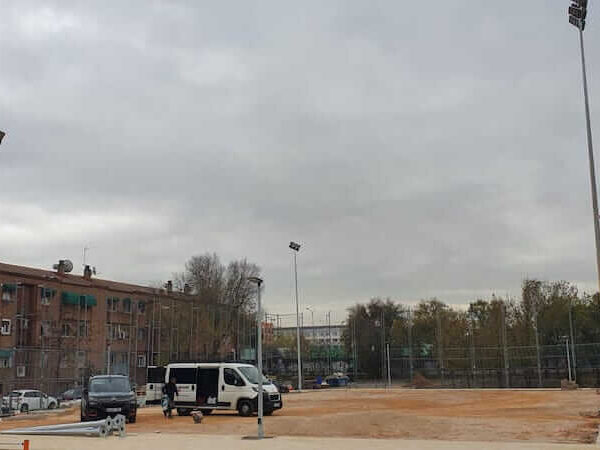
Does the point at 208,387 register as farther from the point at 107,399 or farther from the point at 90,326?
the point at 90,326

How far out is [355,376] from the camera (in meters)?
67.6

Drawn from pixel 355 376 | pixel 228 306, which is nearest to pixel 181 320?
pixel 228 306

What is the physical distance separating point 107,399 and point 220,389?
193 inches

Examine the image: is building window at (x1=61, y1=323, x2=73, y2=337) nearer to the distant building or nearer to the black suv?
the distant building

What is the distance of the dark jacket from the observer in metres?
29.5

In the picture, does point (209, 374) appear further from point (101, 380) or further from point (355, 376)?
point (355, 376)

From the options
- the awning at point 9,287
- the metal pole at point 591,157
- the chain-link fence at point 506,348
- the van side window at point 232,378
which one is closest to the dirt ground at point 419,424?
the van side window at point 232,378

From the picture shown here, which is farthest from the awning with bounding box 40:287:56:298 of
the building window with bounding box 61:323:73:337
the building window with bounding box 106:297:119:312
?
the building window with bounding box 106:297:119:312

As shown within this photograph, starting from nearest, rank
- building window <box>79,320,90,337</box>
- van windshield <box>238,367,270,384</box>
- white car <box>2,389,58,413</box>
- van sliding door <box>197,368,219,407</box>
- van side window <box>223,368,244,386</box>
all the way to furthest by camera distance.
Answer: van side window <box>223,368,244,386</box>, van windshield <box>238,367,270,384</box>, van sliding door <box>197,368,219,407</box>, white car <box>2,389,58,413</box>, building window <box>79,320,90,337</box>

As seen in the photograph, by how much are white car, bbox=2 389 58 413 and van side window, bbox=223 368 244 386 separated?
45.3ft

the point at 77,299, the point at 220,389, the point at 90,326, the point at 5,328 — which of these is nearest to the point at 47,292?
the point at 77,299

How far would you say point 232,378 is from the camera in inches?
1141

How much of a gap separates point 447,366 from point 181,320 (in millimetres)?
25923

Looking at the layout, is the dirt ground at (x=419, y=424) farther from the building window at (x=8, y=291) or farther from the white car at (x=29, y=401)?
the building window at (x=8, y=291)
